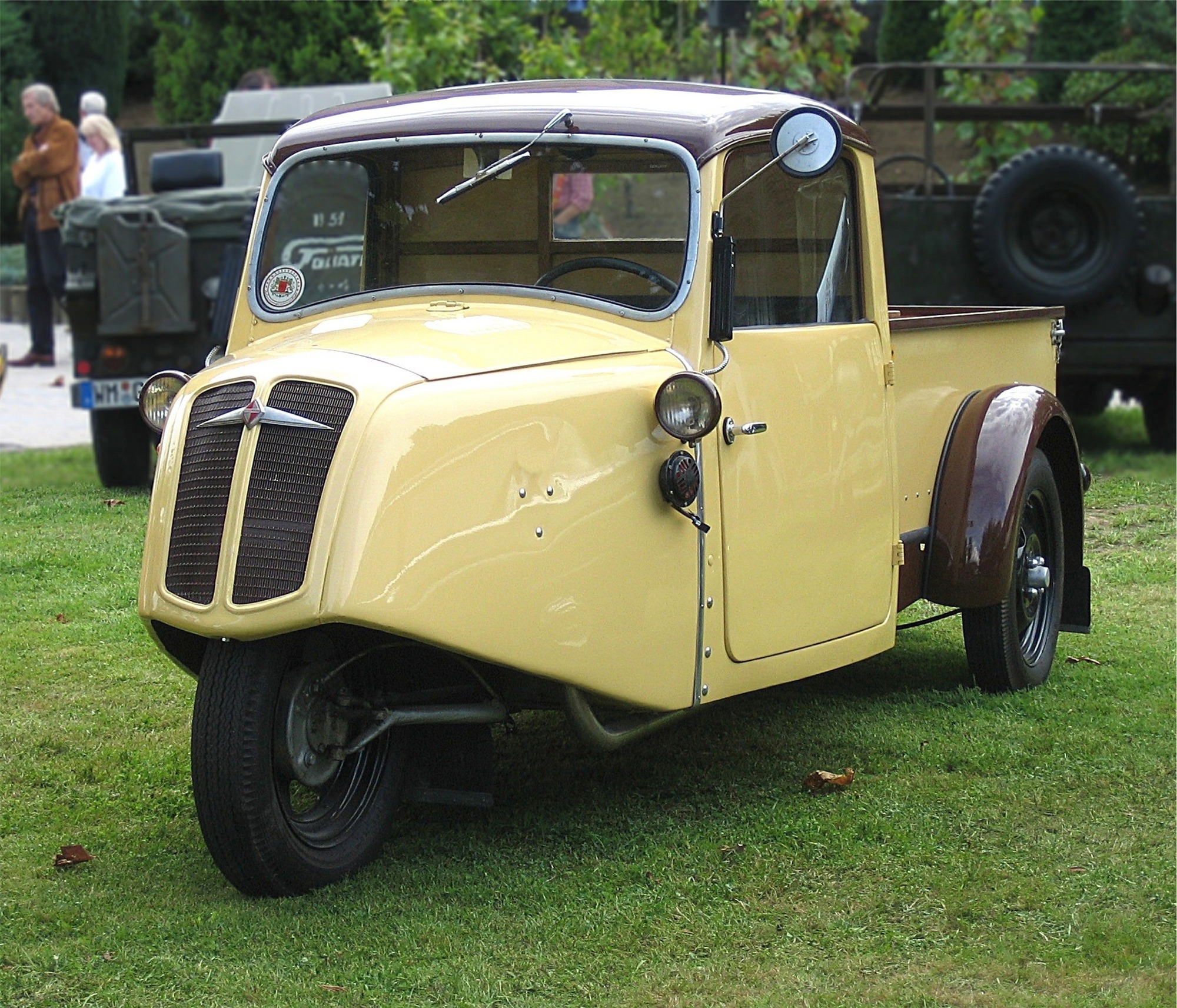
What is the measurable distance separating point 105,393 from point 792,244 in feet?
17.4

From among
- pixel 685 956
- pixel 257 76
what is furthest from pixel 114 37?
pixel 685 956

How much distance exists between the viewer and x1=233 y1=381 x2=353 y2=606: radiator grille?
11.3ft

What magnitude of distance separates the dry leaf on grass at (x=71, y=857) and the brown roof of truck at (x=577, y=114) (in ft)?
6.64

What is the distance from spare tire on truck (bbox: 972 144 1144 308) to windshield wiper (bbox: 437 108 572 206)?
6.01 meters

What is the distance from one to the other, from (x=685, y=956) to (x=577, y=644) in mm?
736

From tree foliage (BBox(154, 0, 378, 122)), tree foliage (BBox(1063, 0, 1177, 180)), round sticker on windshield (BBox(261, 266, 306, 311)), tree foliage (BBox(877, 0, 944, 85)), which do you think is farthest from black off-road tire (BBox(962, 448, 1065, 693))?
tree foliage (BBox(877, 0, 944, 85))

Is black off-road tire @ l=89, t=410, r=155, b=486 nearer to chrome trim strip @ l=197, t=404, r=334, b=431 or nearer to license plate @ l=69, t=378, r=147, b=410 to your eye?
license plate @ l=69, t=378, r=147, b=410

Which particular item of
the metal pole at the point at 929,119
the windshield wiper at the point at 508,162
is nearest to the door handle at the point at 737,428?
the windshield wiper at the point at 508,162

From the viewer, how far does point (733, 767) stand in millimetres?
4773

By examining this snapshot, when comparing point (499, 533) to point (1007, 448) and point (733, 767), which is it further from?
point (1007, 448)

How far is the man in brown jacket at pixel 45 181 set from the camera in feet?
44.5

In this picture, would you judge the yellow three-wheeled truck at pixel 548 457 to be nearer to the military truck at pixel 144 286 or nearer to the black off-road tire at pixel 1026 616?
the black off-road tire at pixel 1026 616

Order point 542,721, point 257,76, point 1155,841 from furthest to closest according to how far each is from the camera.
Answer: point 257,76
point 542,721
point 1155,841

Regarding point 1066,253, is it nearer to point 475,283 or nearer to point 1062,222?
point 1062,222
